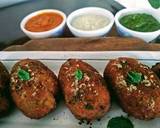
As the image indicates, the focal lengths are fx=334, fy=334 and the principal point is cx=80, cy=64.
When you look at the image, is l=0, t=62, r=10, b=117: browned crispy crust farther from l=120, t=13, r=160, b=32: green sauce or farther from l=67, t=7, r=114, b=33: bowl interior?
l=120, t=13, r=160, b=32: green sauce

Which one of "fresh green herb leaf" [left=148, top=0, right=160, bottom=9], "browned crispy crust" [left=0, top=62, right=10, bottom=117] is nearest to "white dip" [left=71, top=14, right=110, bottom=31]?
"fresh green herb leaf" [left=148, top=0, right=160, bottom=9]

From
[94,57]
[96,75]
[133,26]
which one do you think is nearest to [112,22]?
[133,26]

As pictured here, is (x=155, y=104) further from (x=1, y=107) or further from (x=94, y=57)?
(x=1, y=107)

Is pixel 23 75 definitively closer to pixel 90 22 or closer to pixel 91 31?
pixel 91 31

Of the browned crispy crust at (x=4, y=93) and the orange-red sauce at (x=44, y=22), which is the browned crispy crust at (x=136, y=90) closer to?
the browned crispy crust at (x=4, y=93)

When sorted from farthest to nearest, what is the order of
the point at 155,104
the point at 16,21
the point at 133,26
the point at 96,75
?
1. the point at 16,21
2. the point at 133,26
3. the point at 96,75
4. the point at 155,104

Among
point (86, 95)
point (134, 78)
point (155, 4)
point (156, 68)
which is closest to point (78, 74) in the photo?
point (86, 95)
